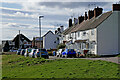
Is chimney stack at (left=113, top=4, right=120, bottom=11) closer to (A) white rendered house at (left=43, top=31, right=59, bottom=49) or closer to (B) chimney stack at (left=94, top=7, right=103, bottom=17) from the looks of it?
(B) chimney stack at (left=94, top=7, right=103, bottom=17)

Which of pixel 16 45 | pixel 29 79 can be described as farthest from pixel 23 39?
pixel 29 79

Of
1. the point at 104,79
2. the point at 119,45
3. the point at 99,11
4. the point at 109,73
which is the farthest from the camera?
the point at 99,11

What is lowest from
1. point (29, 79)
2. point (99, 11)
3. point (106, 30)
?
point (29, 79)

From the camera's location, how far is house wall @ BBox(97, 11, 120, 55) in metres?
35.5

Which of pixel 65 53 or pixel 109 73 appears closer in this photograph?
pixel 109 73

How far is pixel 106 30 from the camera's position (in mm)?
36062

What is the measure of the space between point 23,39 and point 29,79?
320 ft

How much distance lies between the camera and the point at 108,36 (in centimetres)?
3591

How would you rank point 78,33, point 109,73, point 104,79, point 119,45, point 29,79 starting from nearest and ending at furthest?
point 104,79, point 109,73, point 29,79, point 119,45, point 78,33

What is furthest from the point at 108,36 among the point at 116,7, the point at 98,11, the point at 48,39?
the point at 48,39

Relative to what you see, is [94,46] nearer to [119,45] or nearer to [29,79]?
[119,45]

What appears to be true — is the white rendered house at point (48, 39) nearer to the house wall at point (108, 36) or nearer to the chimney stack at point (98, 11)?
the chimney stack at point (98, 11)

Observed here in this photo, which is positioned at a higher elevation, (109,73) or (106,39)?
(106,39)

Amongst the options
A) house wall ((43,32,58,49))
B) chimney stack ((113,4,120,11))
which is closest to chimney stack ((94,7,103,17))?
chimney stack ((113,4,120,11))
